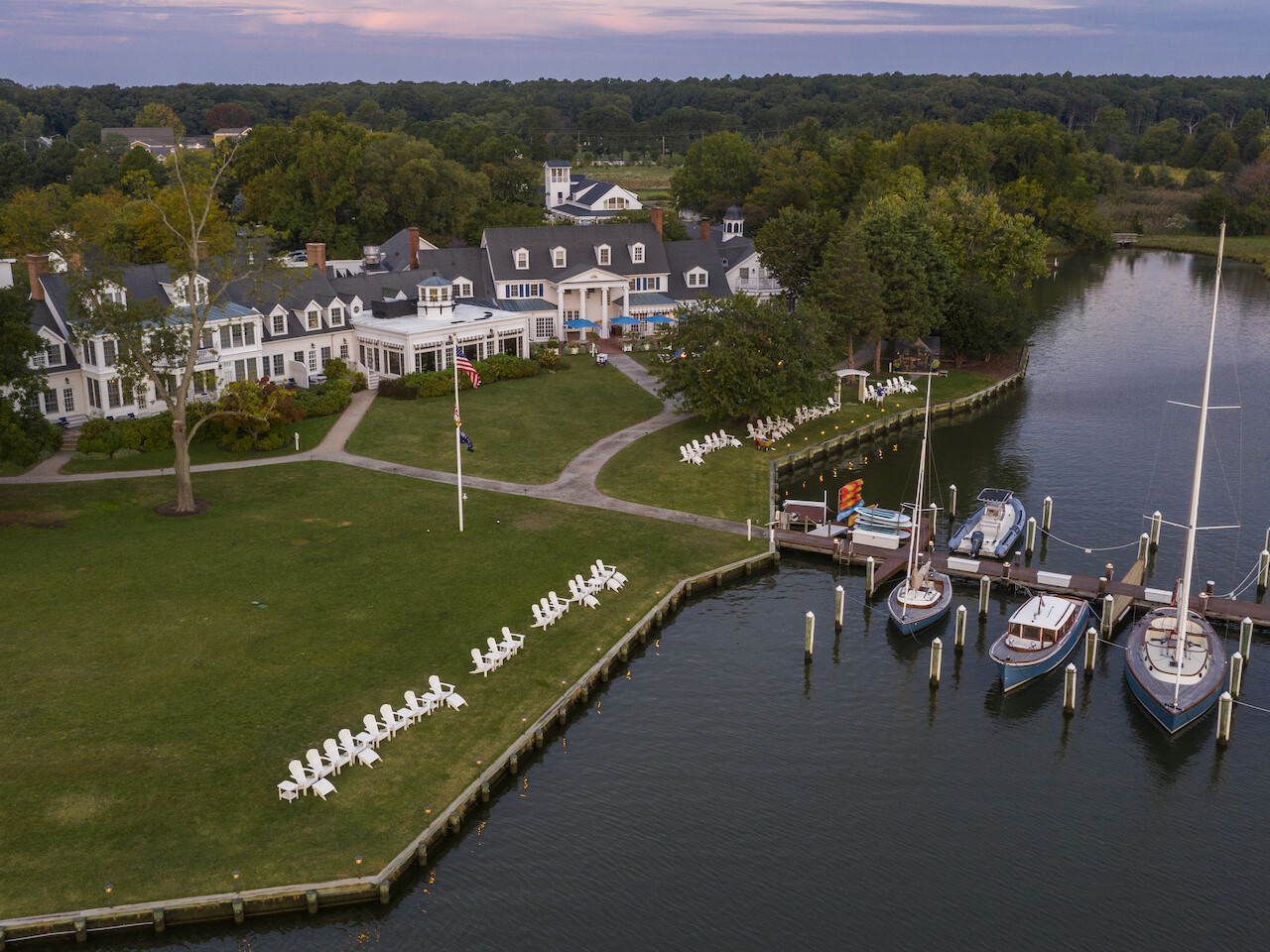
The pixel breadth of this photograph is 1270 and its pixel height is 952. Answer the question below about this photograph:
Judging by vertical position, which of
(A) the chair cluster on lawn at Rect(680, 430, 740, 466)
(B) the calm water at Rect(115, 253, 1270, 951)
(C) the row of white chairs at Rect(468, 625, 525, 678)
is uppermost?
(A) the chair cluster on lawn at Rect(680, 430, 740, 466)

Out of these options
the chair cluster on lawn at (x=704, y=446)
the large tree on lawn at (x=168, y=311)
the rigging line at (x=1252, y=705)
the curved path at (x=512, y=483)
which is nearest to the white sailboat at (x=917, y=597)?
the curved path at (x=512, y=483)

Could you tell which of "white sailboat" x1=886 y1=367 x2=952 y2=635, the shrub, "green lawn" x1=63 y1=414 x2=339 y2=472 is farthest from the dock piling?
the shrub

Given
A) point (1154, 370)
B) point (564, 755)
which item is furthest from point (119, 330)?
point (1154, 370)

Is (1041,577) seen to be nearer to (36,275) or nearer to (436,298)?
(436,298)

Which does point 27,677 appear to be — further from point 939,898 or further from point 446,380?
point 446,380

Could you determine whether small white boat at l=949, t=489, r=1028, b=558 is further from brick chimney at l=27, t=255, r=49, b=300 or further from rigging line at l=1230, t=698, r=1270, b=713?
brick chimney at l=27, t=255, r=49, b=300
